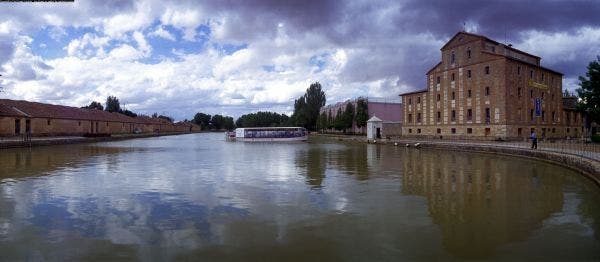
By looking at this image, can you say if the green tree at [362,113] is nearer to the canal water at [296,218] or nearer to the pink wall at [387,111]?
the pink wall at [387,111]

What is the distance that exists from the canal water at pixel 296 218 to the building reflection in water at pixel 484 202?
4cm

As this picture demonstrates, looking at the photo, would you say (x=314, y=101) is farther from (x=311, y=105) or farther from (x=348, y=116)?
(x=348, y=116)

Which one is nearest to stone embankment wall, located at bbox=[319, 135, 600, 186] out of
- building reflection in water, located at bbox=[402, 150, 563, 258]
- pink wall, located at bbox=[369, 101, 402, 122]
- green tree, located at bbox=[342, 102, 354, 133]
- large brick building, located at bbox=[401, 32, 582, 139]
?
building reflection in water, located at bbox=[402, 150, 563, 258]

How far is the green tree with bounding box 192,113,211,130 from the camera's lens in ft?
582

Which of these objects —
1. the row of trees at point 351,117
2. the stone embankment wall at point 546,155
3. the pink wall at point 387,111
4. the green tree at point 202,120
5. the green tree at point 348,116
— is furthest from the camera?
the green tree at point 202,120

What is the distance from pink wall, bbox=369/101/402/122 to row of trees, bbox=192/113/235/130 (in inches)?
4613

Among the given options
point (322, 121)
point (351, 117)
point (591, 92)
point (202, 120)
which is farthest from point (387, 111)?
point (202, 120)

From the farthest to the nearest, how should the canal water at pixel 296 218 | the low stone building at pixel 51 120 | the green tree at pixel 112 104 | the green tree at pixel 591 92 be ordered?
the green tree at pixel 112 104 < the low stone building at pixel 51 120 < the green tree at pixel 591 92 < the canal water at pixel 296 218

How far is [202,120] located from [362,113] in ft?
392

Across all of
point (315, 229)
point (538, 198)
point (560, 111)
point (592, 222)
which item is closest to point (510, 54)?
point (560, 111)

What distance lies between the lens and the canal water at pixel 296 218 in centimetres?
736

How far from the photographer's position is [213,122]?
598 feet

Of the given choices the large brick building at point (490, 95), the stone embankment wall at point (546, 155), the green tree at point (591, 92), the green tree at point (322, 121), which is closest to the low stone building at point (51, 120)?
the green tree at point (322, 121)

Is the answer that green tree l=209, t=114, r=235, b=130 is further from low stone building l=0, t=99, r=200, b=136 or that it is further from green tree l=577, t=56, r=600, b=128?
green tree l=577, t=56, r=600, b=128
